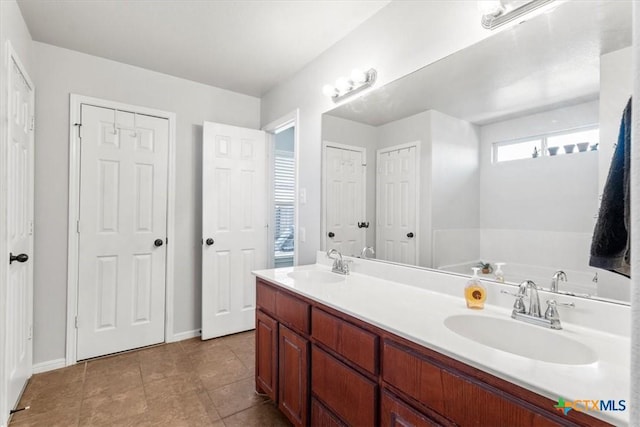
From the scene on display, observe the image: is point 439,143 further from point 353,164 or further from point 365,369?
point 365,369

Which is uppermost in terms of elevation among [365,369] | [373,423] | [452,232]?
[452,232]

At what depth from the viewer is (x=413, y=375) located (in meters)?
1.02

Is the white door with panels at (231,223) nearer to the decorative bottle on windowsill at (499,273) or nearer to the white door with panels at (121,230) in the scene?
the white door with panels at (121,230)

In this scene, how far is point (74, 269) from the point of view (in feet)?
8.09

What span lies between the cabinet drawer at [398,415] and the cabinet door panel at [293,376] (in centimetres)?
51

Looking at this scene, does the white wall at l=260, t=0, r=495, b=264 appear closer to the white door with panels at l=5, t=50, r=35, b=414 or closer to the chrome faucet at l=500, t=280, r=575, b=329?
the chrome faucet at l=500, t=280, r=575, b=329

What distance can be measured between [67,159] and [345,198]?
222 centimetres

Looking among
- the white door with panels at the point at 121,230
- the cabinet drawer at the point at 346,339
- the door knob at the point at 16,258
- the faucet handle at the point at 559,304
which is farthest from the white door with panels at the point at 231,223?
the faucet handle at the point at 559,304

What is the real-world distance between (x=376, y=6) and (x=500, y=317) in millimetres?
1867

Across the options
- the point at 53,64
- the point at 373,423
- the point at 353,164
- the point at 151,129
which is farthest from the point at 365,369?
the point at 53,64

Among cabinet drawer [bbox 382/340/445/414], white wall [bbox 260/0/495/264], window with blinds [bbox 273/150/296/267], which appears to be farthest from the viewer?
window with blinds [bbox 273/150/296/267]

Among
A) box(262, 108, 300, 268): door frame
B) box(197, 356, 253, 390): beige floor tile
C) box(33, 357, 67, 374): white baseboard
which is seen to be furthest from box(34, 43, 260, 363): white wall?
box(197, 356, 253, 390): beige floor tile

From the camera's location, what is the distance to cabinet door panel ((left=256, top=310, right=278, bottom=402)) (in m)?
1.82

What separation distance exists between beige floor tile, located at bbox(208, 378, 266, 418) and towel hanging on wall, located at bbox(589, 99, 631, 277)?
6.47 feet
